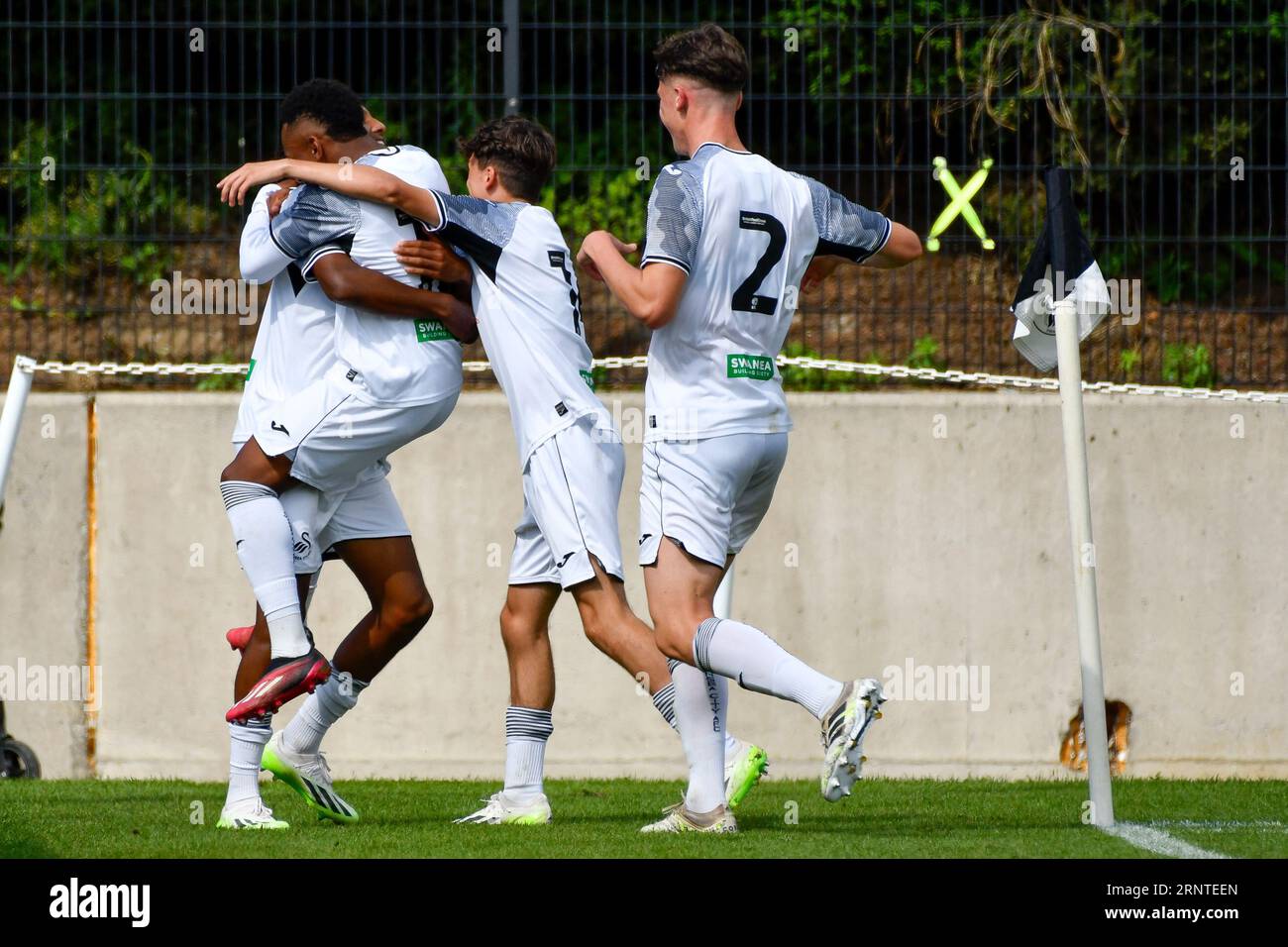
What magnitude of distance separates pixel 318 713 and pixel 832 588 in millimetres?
3194

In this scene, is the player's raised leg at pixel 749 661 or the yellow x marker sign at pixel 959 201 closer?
the player's raised leg at pixel 749 661

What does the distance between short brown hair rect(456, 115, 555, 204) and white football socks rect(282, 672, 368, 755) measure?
64.5 inches

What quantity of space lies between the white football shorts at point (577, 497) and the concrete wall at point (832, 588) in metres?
2.85

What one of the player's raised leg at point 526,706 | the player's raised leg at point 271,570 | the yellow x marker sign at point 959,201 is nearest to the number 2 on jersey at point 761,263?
the player's raised leg at point 526,706

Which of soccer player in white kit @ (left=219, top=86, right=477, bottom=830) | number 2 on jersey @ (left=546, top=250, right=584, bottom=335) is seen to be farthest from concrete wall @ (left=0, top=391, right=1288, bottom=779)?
number 2 on jersey @ (left=546, top=250, right=584, bottom=335)

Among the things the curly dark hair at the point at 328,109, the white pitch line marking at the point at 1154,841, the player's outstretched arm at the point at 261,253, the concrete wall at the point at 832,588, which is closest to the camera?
the white pitch line marking at the point at 1154,841

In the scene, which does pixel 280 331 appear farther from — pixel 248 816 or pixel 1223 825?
pixel 1223 825

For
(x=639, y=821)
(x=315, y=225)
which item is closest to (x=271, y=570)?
(x=315, y=225)

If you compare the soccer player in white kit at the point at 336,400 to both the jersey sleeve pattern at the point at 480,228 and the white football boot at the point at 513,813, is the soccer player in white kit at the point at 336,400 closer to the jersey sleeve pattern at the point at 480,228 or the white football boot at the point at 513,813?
the jersey sleeve pattern at the point at 480,228

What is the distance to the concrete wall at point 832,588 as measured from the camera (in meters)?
8.23
